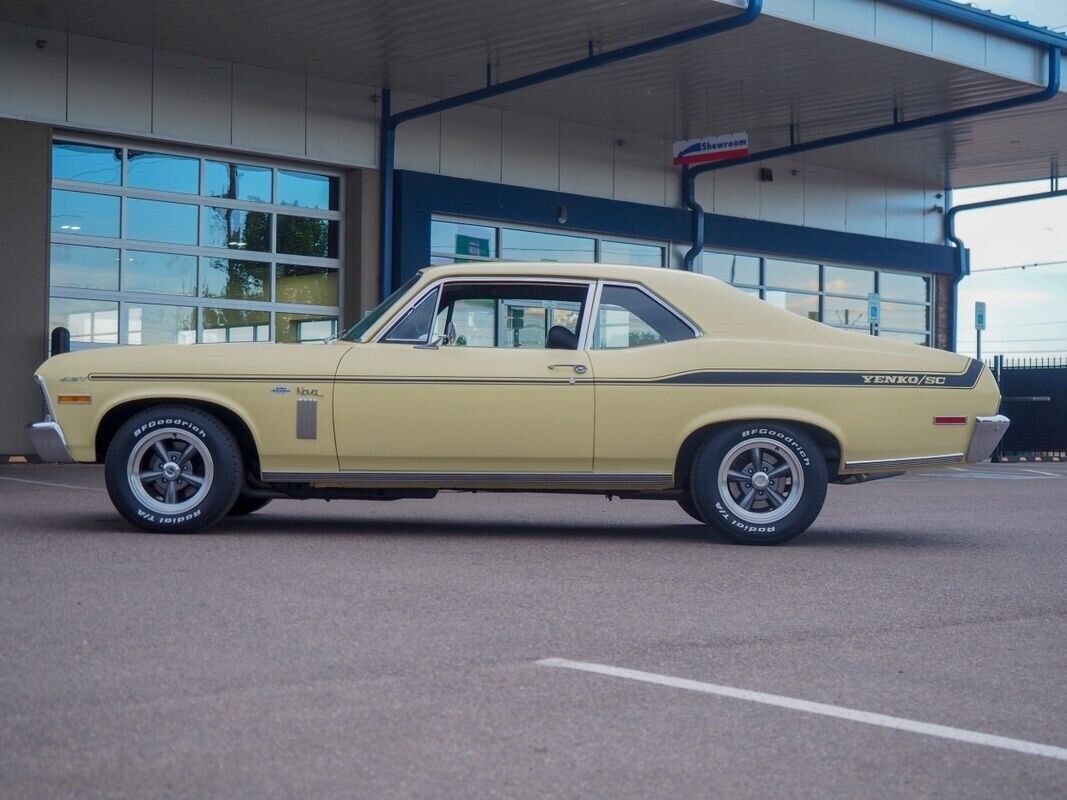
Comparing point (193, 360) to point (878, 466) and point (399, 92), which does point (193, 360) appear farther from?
point (399, 92)

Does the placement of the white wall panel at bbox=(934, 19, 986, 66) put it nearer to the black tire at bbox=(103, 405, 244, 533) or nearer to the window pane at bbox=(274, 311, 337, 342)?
the window pane at bbox=(274, 311, 337, 342)

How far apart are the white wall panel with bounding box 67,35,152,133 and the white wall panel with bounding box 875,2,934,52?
914cm

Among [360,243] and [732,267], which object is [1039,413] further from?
[360,243]

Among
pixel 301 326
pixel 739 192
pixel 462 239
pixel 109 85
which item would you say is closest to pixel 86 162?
pixel 109 85

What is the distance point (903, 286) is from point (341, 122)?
13772mm

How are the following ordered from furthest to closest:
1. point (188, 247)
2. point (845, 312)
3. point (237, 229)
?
point (845, 312), point (237, 229), point (188, 247)

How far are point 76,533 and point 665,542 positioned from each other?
3.38m

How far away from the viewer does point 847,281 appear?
27.9 m

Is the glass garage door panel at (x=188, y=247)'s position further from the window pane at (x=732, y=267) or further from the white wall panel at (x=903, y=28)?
the white wall panel at (x=903, y=28)

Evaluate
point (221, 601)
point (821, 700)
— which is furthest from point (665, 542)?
point (821, 700)

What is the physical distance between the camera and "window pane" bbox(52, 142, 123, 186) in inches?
701

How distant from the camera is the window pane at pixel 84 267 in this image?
17.8m

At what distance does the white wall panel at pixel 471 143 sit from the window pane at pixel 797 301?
6816 mm

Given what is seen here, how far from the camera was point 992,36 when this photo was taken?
1880cm
